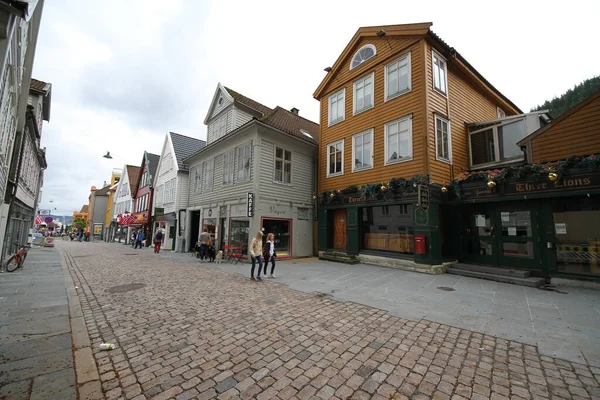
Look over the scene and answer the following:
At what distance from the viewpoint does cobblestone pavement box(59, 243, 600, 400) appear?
2.94 metres

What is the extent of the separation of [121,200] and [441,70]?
42.8 metres

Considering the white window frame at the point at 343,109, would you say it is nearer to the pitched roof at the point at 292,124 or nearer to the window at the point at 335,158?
the window at the point at 335,158

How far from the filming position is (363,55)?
14.6 m

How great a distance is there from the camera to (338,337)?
4297mm

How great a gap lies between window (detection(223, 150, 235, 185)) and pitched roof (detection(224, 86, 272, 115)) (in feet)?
12.1

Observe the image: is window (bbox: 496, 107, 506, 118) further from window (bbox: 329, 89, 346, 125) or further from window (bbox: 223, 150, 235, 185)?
window (bbox: 223, 150, 235, 185)

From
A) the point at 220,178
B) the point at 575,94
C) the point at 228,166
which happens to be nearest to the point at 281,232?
the point at 228,166

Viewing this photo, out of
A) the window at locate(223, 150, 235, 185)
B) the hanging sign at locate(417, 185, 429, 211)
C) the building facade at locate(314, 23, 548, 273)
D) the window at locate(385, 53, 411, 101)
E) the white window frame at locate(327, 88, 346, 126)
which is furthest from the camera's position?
the window at locate(223, 150, 235, 185)

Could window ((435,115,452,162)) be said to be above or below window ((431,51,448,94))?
below

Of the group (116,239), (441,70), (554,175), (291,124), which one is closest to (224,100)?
(291,124)

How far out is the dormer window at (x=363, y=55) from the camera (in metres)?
14.1

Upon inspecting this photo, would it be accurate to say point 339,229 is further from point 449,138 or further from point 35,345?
point 35,345

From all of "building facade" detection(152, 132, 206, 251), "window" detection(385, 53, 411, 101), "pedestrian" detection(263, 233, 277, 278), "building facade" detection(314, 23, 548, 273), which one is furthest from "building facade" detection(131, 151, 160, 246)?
"window" detection(385, 53, 411, 101)

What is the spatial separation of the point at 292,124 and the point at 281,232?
313 inches
